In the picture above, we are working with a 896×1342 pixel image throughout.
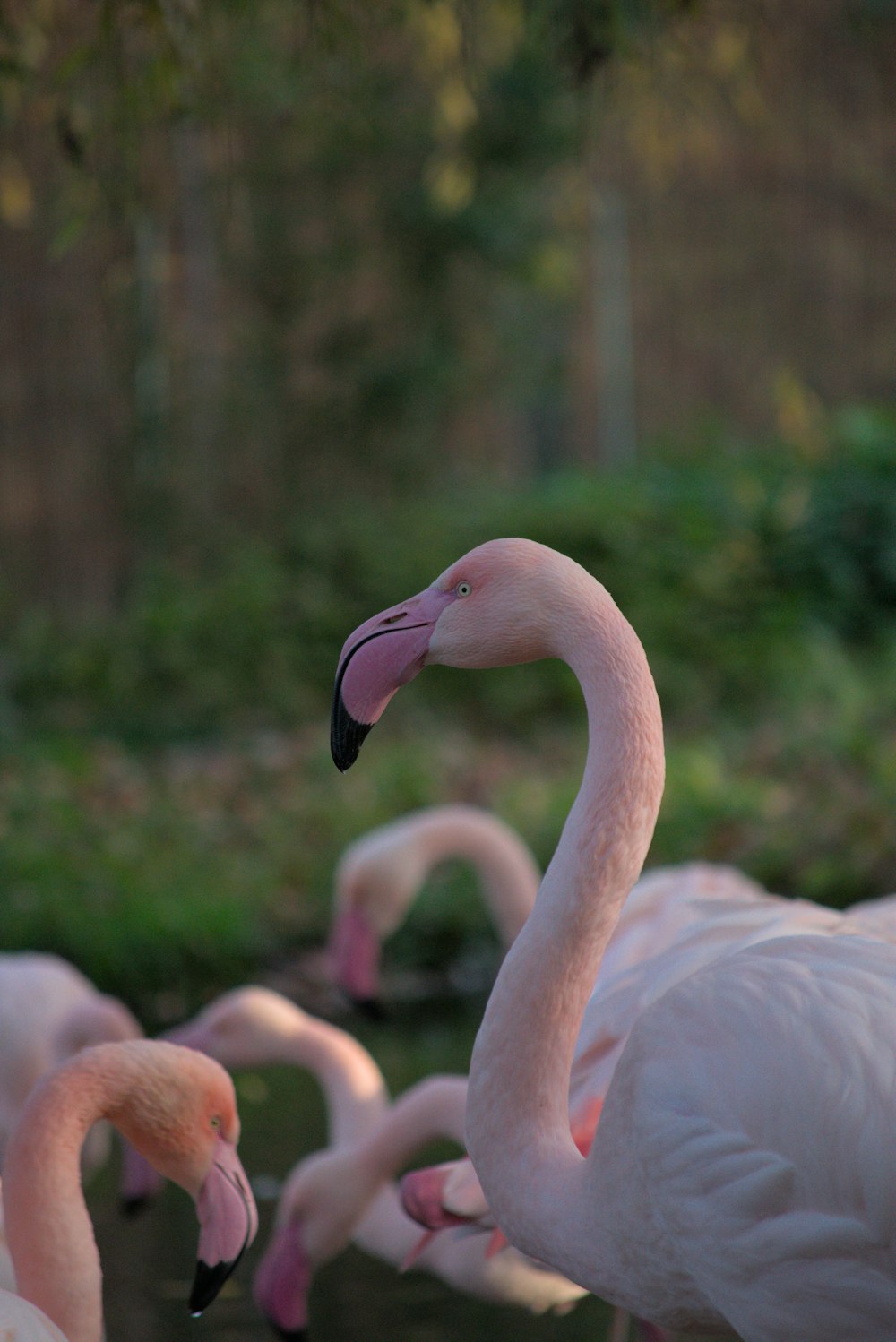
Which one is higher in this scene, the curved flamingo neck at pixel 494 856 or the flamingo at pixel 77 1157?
the flamingo at pixel 77 1157

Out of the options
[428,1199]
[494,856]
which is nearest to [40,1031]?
[494,856]

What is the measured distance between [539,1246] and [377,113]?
26.4 ft

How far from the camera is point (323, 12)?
9.36ft

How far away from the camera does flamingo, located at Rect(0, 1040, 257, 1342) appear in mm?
2115

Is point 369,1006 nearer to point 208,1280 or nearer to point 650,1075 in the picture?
point 208,1280

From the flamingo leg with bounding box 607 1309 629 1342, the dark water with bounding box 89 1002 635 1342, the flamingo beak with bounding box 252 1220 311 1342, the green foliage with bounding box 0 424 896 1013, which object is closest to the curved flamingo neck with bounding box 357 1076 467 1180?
the flamingo beak with bounding box 252 1220 311 1342

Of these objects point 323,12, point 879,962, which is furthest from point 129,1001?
point 879,962

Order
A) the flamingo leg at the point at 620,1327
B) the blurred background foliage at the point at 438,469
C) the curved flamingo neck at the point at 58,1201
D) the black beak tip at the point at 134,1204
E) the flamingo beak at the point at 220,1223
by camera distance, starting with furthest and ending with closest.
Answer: the blurred background foliage at the point at 438,469, the black beak tip at the point at 134,1204, the flamingo leg at the point at 620,1327, the flamingo beak at the point at 220,1223, the curved flamingo neck at the point at 58,1201

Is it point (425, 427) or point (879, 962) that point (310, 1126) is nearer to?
point (879, 962)

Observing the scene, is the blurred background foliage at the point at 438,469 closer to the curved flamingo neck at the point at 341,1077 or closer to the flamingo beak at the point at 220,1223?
the curved flamingo neck at the point at 341,1077

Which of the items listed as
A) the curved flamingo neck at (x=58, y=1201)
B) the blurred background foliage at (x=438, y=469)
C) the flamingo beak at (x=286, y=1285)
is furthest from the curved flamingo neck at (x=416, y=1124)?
the blurred background foliage at (x=438, y=469)

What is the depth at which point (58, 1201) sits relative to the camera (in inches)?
84.2

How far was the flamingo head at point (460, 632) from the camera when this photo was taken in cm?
192

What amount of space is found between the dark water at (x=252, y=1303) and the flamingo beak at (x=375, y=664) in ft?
4.80
